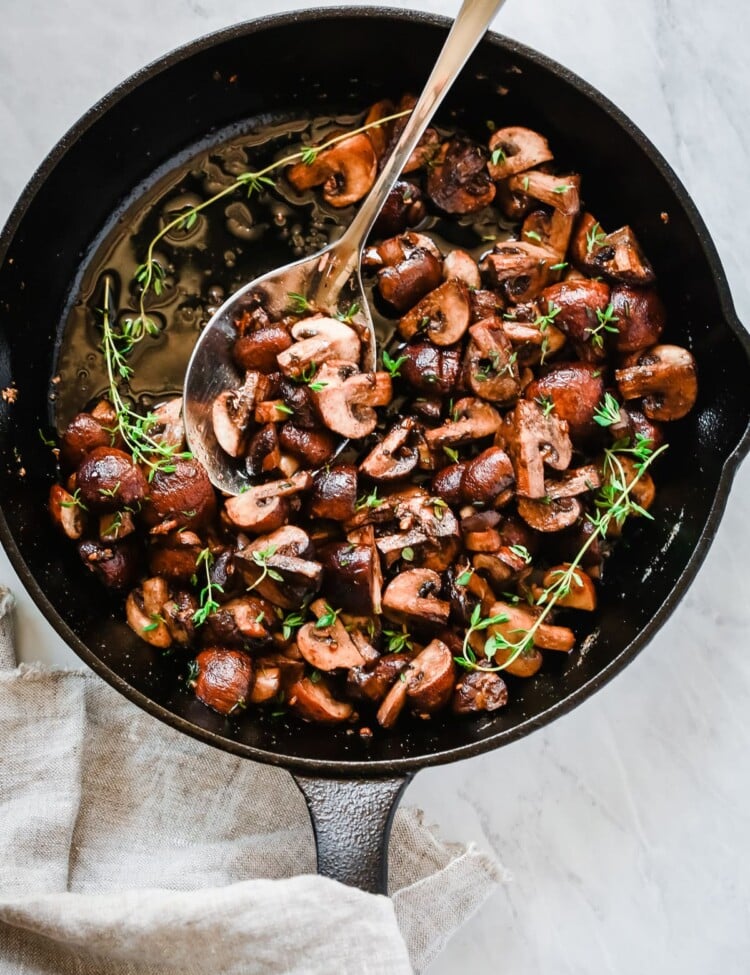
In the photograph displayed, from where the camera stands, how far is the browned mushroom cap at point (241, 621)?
8.64 feet

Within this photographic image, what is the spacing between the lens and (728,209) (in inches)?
117

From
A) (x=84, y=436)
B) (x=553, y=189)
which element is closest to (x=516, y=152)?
(x=553, y=189)

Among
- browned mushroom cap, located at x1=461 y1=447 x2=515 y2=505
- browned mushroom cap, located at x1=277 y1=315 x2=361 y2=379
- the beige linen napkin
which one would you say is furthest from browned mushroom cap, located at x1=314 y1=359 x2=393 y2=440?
the beige linen napkin

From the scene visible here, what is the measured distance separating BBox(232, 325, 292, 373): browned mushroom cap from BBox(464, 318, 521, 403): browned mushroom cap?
0.51 meters

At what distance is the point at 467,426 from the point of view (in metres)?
2.71

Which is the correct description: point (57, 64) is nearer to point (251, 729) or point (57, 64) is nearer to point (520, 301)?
point (520, 301)

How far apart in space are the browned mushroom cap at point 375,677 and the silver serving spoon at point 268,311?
2.04 feet

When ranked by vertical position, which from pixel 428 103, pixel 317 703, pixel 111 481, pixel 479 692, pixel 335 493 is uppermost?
pixel 428 103

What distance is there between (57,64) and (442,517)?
5.95ft

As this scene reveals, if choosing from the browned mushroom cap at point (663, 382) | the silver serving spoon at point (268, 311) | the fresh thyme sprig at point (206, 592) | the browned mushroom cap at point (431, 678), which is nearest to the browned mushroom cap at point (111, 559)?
the fresh thyme sprig at point (206, 592)

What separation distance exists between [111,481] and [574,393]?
128 centimetres

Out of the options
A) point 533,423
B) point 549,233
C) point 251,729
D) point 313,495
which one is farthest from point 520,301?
point 251,729

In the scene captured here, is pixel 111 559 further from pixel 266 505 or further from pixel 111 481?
pixel 266 505

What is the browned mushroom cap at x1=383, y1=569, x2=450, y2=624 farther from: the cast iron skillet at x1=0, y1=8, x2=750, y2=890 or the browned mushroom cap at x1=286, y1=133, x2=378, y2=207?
the browned mushroom cap at x1=286, y1=133, x2=378, y2=207
